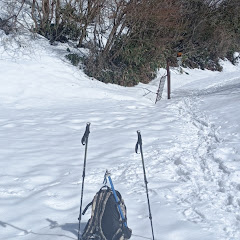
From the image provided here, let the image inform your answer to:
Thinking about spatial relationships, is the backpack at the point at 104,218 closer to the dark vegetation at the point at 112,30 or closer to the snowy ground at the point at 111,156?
the snowy ground at the point at 111,156

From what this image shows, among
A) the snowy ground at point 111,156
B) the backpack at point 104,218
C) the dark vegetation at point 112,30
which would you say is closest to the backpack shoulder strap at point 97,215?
the backpack at point 104,218

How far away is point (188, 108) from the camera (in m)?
13.9

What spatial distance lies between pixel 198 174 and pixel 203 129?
11.7ft

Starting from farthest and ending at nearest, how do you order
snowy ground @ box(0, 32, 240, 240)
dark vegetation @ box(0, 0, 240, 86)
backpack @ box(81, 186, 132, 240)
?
dark vegetation @ box(0, 0, 240, 86), snowy ground @ box(0, 32, 240, 240), backpack @ box(81, 186, 132, 240)

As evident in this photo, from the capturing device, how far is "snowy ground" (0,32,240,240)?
562 centimetres

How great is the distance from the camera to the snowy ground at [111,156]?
5625mm

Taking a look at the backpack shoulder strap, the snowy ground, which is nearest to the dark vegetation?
the snowy ground

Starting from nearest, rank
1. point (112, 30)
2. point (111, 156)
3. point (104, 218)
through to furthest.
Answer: point (104, 218)
point (111, 156)
point (112, 30)

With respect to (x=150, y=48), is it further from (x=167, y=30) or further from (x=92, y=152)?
(x=92, y=152)

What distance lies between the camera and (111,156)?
868 cm

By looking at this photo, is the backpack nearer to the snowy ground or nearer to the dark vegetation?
the snowy ground

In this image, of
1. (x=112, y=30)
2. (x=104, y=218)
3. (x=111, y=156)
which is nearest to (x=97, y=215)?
(x=104, y=218)

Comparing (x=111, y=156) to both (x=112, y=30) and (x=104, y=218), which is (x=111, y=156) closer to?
(x=104, y=218)

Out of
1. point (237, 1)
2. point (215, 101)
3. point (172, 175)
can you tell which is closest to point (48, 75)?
point (215, 101)
